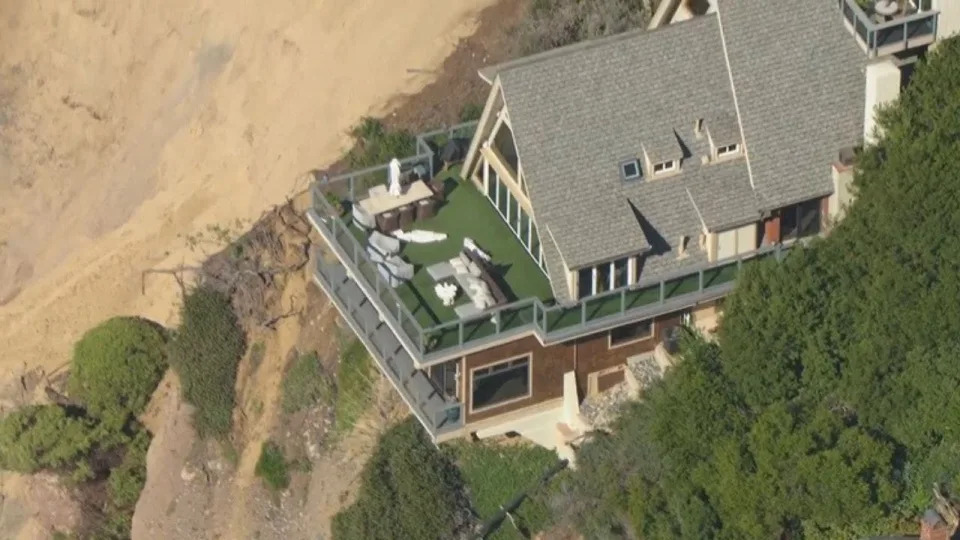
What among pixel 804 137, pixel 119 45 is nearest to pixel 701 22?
pixel 804 137

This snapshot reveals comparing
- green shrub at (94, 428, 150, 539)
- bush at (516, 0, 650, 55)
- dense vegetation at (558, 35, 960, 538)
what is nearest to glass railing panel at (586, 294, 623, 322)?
dense vegetation at (558, 35, 960, 538)

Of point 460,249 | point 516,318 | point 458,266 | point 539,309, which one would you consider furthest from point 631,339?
point 460,249

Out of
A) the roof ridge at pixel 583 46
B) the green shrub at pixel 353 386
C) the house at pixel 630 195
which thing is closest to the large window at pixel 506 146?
the house at pixel 630 195

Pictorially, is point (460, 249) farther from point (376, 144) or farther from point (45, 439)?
point (45, 439)

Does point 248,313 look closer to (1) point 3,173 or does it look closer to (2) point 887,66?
(1) point 3,173

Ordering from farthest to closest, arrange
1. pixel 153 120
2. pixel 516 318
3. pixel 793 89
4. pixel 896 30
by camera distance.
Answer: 1. pixel 153 120
2. pixel 793 89
3. pixel 896 30
4. pixel 516 318

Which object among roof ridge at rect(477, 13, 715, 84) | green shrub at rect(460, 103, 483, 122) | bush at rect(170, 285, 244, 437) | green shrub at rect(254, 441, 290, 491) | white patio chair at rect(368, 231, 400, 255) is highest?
roof ridge at rect(477, 13, 715, 84)

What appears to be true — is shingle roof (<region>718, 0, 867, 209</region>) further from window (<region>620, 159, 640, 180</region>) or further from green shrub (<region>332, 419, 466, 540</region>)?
green shrub (<region>332, 419, 466, 540</region>)
